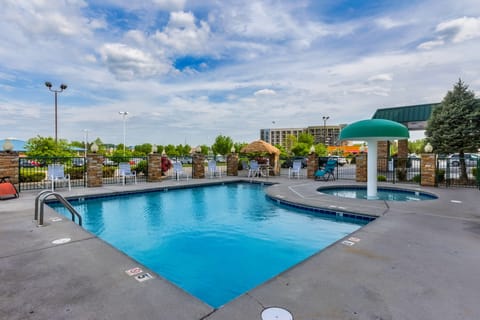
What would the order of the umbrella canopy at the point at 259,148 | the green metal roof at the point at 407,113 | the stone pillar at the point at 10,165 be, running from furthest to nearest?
the green metal roof at the point at 407,113, the umbrella canopy at the point at 259,148, the stone pillar at the point at 10,165

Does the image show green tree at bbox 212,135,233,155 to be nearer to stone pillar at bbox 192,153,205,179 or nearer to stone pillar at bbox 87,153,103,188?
stone pillar at bbox 192,153,205,179

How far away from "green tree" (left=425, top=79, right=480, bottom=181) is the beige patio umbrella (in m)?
7.47

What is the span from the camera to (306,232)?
16.6ft

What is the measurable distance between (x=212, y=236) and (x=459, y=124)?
11.6 metres

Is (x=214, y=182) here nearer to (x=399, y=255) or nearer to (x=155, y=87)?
(x=155, y=87)

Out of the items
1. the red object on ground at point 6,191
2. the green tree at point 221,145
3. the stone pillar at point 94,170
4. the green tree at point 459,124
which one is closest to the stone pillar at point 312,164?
the green tree at point 459,124

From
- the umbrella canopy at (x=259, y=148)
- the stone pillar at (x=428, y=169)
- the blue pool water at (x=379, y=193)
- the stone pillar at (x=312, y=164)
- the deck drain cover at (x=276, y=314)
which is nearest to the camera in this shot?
the deck drain cover at (x=276, y=314)

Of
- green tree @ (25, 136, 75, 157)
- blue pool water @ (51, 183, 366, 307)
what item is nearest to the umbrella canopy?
blue pool water @ (51, 183, 366, 307)

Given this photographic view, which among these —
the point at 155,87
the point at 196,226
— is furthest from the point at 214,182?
the point at 155,87

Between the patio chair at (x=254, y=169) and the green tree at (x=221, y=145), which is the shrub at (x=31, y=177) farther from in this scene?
the green tree at (x=221, y=145)

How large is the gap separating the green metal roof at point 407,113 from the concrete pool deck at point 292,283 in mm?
12211

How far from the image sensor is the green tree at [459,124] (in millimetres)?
10117

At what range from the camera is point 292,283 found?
238 cm

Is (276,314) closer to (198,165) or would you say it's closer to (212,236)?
(212,236)
